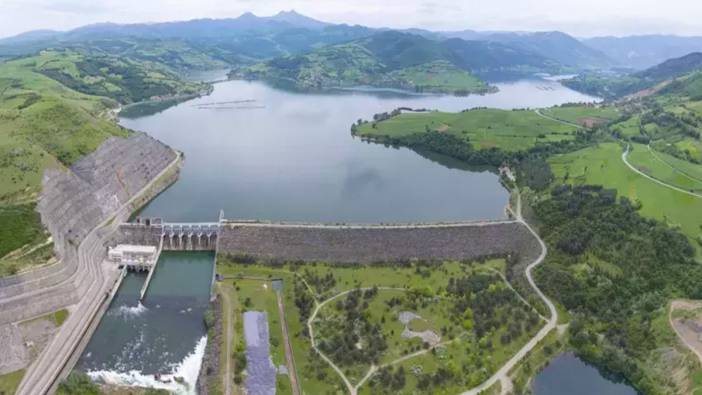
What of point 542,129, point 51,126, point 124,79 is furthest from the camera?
point 124,79

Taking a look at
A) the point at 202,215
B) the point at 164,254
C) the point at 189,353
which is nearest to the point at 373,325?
the point at 189,353

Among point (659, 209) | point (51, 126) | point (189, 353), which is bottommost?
point (189, 353)

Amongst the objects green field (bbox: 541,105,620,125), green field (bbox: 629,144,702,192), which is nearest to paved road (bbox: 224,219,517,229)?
green field (bbox: 629,144,702,192)

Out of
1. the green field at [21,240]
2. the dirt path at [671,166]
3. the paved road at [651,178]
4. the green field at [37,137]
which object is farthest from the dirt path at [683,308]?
the green field at [37,137]

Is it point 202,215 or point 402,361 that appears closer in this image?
point 402,361

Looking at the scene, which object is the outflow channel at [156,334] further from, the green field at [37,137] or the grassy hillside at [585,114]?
the grassy hillside at [585,114]

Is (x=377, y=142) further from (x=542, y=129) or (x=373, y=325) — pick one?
(x=373, y=325)

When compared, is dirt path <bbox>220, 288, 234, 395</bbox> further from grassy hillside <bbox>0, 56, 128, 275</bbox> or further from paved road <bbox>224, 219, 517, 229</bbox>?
grassy hillside <bbox>0, 56, 128, 275</bbox>

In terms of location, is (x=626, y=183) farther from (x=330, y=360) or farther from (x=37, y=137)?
(x=37, y=137)
